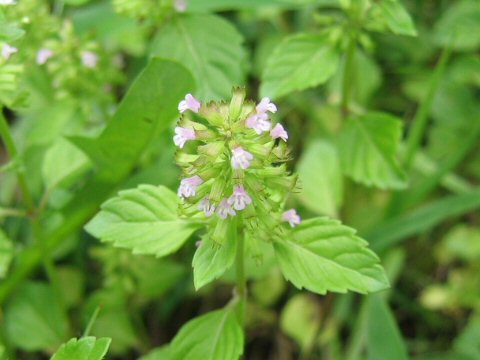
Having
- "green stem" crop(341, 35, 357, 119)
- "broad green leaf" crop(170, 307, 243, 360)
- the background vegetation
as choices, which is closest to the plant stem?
"broad green leaf" crop(170, 307, 243, 360)

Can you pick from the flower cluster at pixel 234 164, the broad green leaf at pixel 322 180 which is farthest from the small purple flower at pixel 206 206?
the broad green leaf at pixel 322 180

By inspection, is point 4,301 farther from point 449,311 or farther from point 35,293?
point 449,311

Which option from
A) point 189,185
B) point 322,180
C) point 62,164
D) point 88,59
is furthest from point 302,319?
point 88,59

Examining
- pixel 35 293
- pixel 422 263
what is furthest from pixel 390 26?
pixel 35 293

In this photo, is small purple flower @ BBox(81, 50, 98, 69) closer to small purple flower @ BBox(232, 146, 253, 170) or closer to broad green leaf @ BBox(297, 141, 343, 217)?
broad green leaf @ BBox(297, 141, 343, 217)

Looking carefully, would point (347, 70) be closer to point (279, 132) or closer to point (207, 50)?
point (207, 50)
